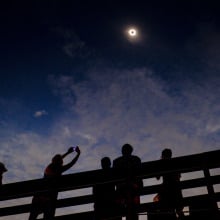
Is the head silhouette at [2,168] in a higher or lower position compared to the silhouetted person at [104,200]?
higher

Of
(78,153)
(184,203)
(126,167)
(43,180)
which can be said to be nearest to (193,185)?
(184,203)

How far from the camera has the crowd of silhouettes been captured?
2.54 meters

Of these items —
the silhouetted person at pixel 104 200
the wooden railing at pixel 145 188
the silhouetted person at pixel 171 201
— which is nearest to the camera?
the wooden railing at pixel 145 188

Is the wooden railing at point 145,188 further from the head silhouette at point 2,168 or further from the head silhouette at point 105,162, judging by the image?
the head silhouette at point 2,168

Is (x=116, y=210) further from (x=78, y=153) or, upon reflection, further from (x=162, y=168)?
(x=78, y=153)

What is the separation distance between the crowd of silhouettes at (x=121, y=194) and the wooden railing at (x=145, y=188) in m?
0.06

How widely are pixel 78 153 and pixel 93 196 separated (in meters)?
2.39

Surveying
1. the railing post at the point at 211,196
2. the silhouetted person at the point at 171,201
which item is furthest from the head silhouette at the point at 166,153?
the railing post at the point at 211,196

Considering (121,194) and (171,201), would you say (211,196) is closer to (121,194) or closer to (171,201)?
(171,201)

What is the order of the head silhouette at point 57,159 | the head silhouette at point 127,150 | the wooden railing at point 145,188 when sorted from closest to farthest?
the wooden railing at point 145,188 < the head silhouette at point 127,150 < the head silhouette at point 57,159

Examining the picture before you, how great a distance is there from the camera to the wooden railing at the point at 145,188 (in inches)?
95.7

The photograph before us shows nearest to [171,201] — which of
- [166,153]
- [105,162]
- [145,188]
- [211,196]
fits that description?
[145,188]

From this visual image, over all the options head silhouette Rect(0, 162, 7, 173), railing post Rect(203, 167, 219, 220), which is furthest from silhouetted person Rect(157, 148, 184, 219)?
head silhouette Rect(0, 162, 7, 173)

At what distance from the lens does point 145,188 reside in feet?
10.3
